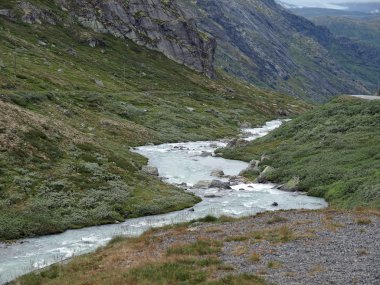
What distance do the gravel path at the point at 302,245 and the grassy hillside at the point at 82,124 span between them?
12.5m

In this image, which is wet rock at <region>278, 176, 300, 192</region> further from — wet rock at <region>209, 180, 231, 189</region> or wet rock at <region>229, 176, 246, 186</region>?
wet rock at <region>209, 180, 231, 189</region>

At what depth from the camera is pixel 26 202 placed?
134 feet

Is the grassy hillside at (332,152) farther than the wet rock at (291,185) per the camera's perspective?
Result: No

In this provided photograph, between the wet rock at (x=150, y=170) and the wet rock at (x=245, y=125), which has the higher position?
the wet rock at (x=150, y=170)

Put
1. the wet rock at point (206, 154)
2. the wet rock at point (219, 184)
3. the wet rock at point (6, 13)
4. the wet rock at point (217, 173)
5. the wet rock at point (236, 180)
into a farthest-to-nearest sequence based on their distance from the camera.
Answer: the wet rock at point (6, 13) → the wet rock at point (206, 154) → the wet rock at point (217, 173) → the wet rock at point (236, 180) → the wet rock at point (219, 184)

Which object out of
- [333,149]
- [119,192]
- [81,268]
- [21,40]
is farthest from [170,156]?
[21,40]

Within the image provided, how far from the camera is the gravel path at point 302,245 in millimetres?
21797

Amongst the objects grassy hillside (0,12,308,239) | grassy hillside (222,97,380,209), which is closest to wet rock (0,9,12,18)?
grassy hillside (0,12,308,239)

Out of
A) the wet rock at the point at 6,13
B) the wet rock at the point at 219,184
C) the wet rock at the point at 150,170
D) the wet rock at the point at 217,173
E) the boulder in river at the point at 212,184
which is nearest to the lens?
the wet rock at the point at 219,184

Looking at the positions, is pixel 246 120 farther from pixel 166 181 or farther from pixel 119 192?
pixel 119 192

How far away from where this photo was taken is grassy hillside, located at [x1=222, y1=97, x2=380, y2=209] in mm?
50844

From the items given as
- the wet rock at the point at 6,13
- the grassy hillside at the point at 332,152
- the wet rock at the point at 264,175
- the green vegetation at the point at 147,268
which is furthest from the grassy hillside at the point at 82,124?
the grassy hillside at the point at 332,152

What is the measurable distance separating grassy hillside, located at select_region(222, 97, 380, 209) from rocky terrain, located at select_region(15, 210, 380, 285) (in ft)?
44.6

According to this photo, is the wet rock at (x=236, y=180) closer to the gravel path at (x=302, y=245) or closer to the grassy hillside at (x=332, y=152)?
the grassy hillside at (x=332, y=152)
